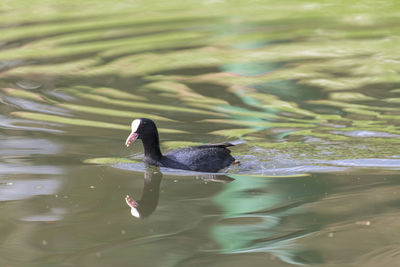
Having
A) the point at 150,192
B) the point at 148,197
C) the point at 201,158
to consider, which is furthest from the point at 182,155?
the point at 148,197

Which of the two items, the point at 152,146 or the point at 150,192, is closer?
the point at 150,192

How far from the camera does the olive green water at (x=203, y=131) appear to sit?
19.1ft

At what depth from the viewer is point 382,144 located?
8.90 metres

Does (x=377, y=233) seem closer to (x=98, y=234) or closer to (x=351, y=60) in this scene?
(x=98, y=234)

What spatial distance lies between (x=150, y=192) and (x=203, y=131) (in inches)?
103

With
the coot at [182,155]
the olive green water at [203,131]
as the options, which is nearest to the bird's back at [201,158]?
the coot at [182,155]

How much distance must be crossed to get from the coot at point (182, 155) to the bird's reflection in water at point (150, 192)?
6.2 inches

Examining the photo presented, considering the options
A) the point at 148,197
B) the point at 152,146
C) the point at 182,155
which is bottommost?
the point at 148,197

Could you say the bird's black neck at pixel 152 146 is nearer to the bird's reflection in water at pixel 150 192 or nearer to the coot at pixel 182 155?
the coot at pixel 182 155

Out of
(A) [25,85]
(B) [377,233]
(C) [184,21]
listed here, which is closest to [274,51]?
(C) [184,21]

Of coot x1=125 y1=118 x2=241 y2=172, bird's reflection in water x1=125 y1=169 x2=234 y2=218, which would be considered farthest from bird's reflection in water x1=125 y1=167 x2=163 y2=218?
coot x1=125 y1=118 x2=241 y2=172

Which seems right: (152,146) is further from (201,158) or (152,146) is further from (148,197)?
(148,197)

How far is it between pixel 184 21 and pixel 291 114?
25.4 feet

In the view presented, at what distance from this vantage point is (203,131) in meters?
9.78
